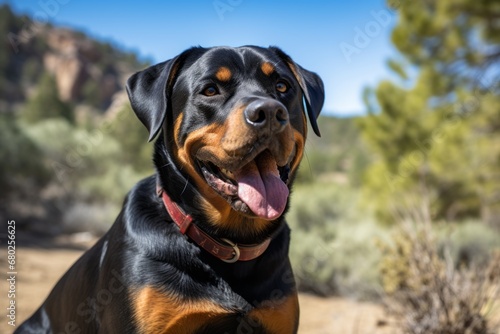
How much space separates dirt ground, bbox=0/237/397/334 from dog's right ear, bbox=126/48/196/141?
9.88ft

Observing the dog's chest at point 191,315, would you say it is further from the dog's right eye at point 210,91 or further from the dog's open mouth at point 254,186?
the dog's right eye at point 210,91

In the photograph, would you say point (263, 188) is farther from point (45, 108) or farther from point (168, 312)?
point (45, 108)

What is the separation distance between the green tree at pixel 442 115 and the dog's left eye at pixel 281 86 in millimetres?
8772

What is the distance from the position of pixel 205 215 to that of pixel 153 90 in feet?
2.49

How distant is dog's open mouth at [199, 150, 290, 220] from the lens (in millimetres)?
2537

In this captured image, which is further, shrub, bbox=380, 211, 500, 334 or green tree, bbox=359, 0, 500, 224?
green tree, bbox=359, 0, 500, 224

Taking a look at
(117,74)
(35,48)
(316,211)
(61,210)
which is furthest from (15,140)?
(117,74)

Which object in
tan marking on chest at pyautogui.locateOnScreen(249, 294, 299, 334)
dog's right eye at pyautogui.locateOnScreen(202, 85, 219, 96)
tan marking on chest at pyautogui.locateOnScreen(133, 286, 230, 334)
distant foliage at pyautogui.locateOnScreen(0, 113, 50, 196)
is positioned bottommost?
distant foliage at pyautogui.locateOnScreen(0, 113, 50, 196)

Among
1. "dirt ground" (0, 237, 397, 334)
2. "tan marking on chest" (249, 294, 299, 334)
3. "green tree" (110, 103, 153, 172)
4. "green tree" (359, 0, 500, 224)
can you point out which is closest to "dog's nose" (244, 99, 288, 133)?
"tan marking on chest" (249, 294, 299, 334)

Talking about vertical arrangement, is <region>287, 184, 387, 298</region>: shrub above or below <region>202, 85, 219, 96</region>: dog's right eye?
below

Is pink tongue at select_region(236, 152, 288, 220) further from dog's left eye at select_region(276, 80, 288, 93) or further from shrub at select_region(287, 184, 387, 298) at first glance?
shrub at select_region(287, 184, 387, 298)

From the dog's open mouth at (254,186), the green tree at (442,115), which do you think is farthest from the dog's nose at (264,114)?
the green tree at (442,115)

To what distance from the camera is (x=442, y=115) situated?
39.3ft

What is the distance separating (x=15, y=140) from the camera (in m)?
13.1
